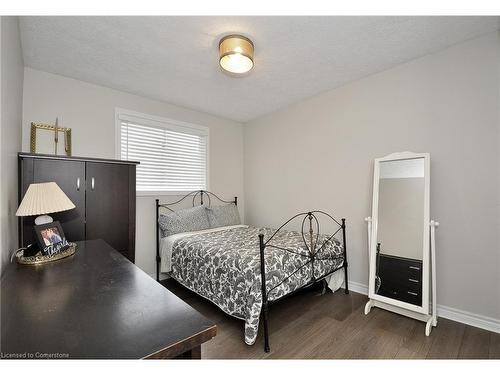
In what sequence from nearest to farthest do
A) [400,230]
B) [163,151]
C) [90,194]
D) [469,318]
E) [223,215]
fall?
[469,318] → [90,194] → [400,230] → [163,151] → [223,215]

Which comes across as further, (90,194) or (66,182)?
(90,194)

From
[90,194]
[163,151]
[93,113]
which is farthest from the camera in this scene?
[163,151]

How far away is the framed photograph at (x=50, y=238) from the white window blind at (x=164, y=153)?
154 centimetres

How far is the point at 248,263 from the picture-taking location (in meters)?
1.96

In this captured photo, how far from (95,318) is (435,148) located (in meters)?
2.85

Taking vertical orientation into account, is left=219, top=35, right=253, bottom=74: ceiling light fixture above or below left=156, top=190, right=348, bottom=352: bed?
above

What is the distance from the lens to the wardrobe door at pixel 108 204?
2.21 m

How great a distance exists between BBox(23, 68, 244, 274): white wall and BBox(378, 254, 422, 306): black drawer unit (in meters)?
2.60

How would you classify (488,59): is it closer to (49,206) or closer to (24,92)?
(49,206)

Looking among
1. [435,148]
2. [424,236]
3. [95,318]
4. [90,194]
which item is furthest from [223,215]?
[95,318]

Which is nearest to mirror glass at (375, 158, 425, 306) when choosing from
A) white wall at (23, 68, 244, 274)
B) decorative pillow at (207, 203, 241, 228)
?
decorative pillow at (207, 203, 241, 228)

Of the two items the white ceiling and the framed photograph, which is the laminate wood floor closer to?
the framed photograph

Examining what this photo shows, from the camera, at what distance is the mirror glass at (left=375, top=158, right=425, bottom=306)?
220 cm

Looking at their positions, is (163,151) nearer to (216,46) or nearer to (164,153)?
(164,153)
